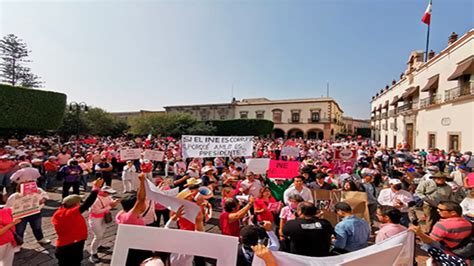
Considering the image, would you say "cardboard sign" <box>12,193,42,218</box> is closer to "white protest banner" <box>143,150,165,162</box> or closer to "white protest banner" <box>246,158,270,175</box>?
"white protest banner" <box>246,158,270,175</box>

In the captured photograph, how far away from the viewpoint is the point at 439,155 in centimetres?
1156

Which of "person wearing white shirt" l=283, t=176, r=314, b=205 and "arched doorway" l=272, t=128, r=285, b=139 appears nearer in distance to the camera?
"person wearing white shirt" l=283, t=176, r=314, b=205

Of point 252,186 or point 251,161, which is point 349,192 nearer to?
point 252,186

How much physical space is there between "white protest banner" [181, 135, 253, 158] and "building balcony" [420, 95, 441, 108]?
18722 mm

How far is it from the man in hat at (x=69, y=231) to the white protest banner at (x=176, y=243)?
5.00 feet

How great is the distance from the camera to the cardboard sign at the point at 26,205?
3.30 meters

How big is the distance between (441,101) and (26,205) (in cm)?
2420

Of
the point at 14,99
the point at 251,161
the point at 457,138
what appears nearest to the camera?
the point at 251,161

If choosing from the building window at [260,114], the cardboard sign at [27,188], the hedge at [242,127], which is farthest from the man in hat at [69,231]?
the building window at [260,114]

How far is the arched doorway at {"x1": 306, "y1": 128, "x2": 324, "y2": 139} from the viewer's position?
150 ft

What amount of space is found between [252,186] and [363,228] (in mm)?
2703

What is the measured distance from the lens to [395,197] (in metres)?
4.68

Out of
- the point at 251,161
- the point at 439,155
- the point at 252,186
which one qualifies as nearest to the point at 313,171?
the point at 251,161

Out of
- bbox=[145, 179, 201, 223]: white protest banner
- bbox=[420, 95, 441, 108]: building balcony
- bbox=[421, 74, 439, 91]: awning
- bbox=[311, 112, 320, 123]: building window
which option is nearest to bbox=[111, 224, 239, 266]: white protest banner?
bbox=[145, 179, 201, 223]: white protest banner
